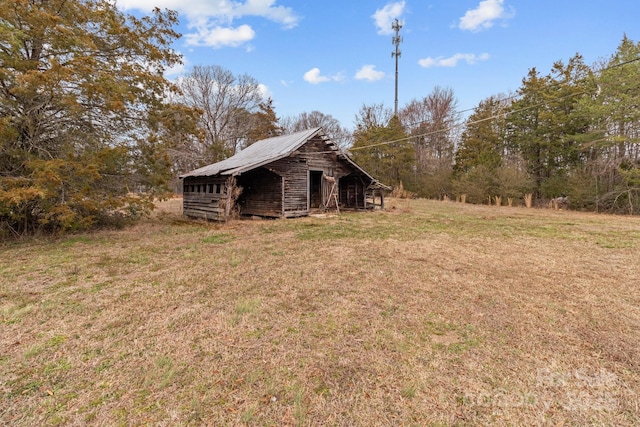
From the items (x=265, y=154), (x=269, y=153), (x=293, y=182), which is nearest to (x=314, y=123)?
(x=265, y=154)

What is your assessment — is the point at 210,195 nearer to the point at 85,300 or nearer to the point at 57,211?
the point at 57,211

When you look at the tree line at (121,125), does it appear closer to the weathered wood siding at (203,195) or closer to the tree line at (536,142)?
the tree line at (536,142)

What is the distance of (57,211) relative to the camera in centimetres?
705

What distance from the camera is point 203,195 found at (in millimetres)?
13773

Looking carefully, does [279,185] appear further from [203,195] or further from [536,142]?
[536,142]

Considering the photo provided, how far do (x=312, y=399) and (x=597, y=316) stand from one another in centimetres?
362

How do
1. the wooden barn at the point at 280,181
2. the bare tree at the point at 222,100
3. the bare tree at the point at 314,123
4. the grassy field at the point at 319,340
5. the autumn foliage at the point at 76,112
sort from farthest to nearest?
A: the bare tree at the point at 314,123 → the bare tree at the point at 222,100 → the wooden barn at the point at 280,181 → the autumn foliage at the point at 76,112 → the grassy field at the point at 319,340

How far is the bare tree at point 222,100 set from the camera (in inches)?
1294

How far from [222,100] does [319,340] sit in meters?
35.4

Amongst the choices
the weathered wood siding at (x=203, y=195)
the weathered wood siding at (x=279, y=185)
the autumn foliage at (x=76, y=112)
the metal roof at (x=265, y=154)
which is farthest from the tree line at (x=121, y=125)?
the weathered wood siding at (x=279, y=185)

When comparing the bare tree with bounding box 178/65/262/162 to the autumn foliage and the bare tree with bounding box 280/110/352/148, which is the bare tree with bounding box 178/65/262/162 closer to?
the bare tree with bounding box 280/110/352/148

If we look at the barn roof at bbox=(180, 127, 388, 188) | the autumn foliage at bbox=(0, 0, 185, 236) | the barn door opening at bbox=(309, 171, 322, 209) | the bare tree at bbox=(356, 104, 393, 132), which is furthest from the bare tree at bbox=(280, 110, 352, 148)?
the autumn foliage at bbox=(0, 0, 185, 236)

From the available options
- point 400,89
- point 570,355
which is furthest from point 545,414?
point 400,89

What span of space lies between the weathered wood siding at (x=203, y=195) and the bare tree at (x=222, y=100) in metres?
18.5
